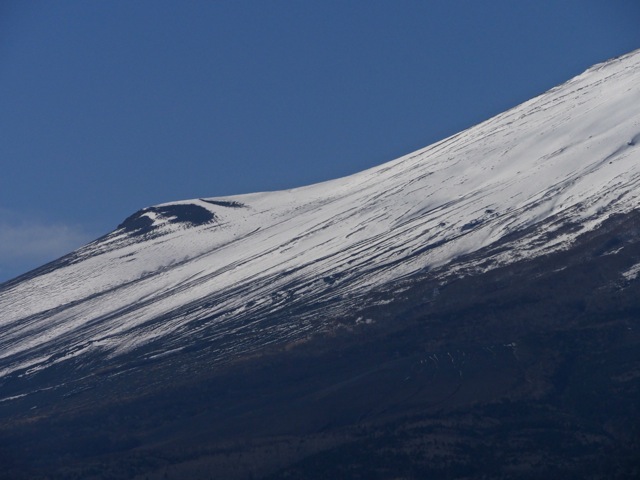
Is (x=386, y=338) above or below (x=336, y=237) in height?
below

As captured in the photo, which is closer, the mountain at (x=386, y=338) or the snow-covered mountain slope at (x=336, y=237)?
the mountain at (x=386, y=338)

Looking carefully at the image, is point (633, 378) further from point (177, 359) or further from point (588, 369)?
point (177, 359)

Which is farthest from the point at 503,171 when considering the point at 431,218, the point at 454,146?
the point at 454,146

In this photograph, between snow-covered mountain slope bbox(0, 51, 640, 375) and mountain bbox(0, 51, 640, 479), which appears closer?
mountain bbox(0, 51, 640, 479)

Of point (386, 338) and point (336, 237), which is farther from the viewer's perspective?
point (336, 237)
